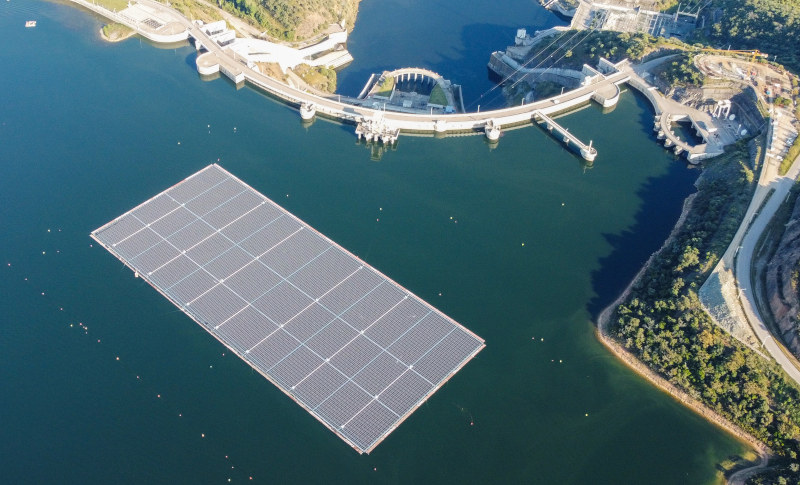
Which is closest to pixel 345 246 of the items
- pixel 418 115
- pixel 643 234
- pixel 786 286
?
pixel 418 115

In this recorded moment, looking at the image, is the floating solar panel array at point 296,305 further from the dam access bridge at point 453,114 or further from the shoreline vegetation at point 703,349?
the dam access bridge at point 453,114

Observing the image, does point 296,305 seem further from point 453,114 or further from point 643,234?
point 643,234

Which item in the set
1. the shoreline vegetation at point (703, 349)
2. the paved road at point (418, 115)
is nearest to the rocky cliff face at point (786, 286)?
the shoreline vegetation at point (703, 349)

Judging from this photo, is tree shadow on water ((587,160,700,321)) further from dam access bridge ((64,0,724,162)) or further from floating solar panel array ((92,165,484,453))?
floating solar panel array ((92,165,484,453))

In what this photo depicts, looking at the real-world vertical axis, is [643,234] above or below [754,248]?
below

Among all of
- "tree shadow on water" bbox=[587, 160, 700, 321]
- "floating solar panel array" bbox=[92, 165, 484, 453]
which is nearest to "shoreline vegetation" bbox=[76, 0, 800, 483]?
"tree shadow on water" bbox=[587, 160, 700, 321]

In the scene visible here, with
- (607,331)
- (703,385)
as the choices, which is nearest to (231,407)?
(607,331)
